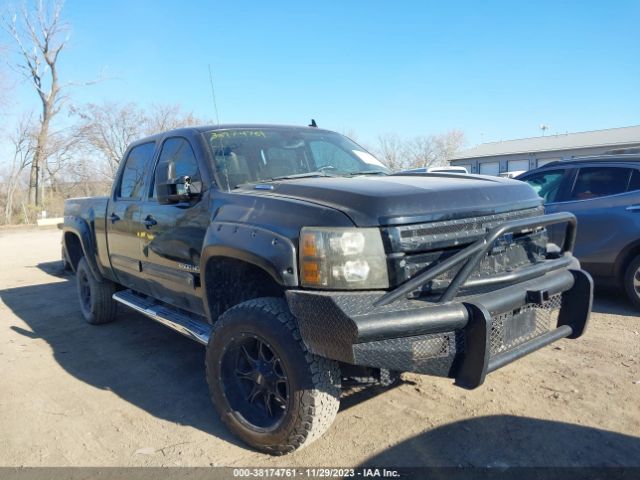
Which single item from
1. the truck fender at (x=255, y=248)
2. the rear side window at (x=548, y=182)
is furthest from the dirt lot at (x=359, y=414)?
the rear side window at (x=548, y=182)

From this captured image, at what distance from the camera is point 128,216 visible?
457 centimetres

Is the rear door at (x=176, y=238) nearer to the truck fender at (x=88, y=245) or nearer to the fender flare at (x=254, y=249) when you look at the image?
the fender flare at (x=254, y=249)

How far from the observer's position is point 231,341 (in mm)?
2924

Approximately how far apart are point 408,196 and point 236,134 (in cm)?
177

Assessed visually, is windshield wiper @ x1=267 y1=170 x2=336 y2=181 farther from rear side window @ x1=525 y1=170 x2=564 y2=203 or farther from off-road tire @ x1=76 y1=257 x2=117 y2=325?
rear side window @ x1=525 y1=170 x2=564 y2=203

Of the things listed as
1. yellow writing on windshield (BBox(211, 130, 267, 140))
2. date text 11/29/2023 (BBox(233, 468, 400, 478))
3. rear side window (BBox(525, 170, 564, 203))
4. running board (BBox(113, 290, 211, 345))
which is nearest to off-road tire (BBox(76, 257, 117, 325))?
running board (BBox(113, 290, 211, 345))

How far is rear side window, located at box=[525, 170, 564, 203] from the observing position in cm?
620

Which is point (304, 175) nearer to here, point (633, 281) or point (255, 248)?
point (255, 248)

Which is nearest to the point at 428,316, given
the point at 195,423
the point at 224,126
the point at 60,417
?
the point at 195,423

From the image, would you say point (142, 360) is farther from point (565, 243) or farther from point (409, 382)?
point (565, 243)

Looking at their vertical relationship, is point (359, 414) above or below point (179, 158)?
below

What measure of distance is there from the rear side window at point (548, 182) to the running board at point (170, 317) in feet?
14.8

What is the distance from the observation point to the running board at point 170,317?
3541 millimetres

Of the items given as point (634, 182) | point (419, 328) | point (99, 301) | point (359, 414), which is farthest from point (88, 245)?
point (634, 182)
